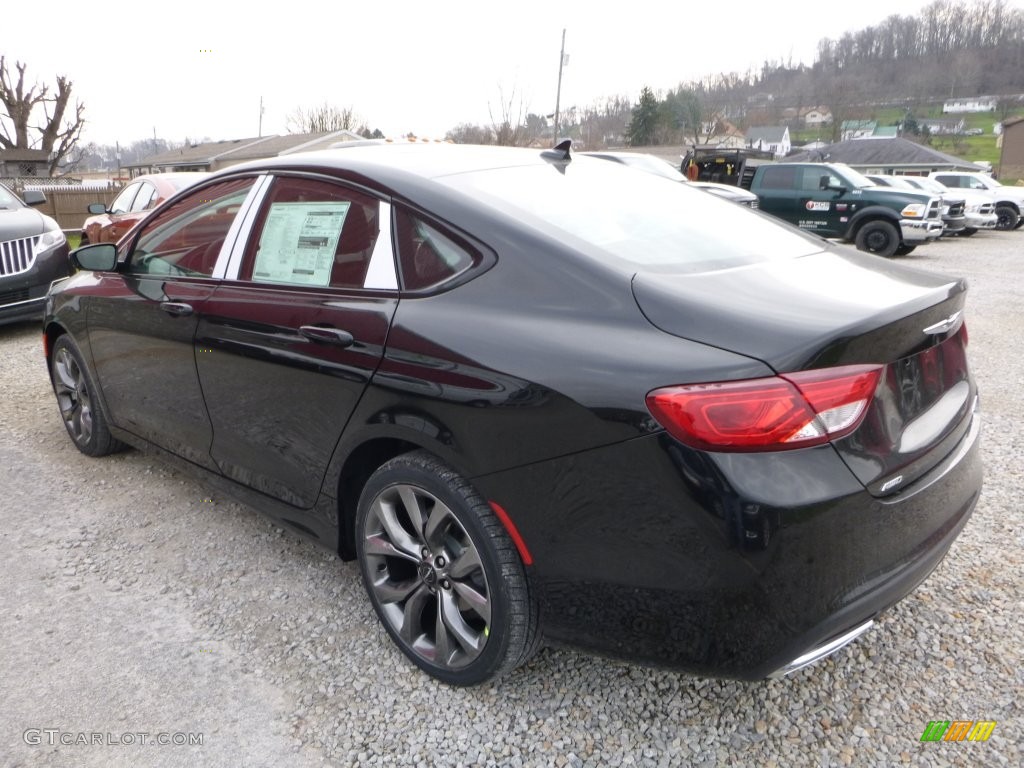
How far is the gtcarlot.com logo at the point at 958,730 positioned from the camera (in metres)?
2.16

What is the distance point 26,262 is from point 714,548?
24.3 feet

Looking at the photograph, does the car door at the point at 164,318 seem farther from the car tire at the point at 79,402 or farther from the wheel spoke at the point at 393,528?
the wheel spoke at the point at 393,528

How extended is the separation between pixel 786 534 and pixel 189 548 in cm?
253

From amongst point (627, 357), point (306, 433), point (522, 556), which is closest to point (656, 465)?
point (627, 357)

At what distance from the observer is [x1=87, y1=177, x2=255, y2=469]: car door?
3109mm

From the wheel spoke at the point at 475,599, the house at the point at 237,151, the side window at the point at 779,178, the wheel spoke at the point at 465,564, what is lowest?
the wheel spoke at the point at 475,599

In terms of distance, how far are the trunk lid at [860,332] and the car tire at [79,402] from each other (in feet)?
10.6

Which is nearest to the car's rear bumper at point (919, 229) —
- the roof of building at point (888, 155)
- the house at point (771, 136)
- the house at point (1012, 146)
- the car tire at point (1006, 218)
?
the car tire at point (1006, 218)

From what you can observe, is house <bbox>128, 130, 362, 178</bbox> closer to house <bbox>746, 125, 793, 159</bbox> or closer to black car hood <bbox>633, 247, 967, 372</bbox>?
black car hood <bbox>633, 247, 967, 372</bbox>

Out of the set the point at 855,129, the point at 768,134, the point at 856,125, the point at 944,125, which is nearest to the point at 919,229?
the point at 768,134

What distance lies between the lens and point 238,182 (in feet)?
10.2

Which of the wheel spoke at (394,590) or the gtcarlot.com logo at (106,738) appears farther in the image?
the wheel spoke at (394,590)

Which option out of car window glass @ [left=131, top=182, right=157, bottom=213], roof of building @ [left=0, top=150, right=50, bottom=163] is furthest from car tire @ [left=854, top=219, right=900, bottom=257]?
roof of building @ [left=0, top=150, right=50, bottom=163]

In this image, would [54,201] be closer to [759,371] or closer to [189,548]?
[189,548]
